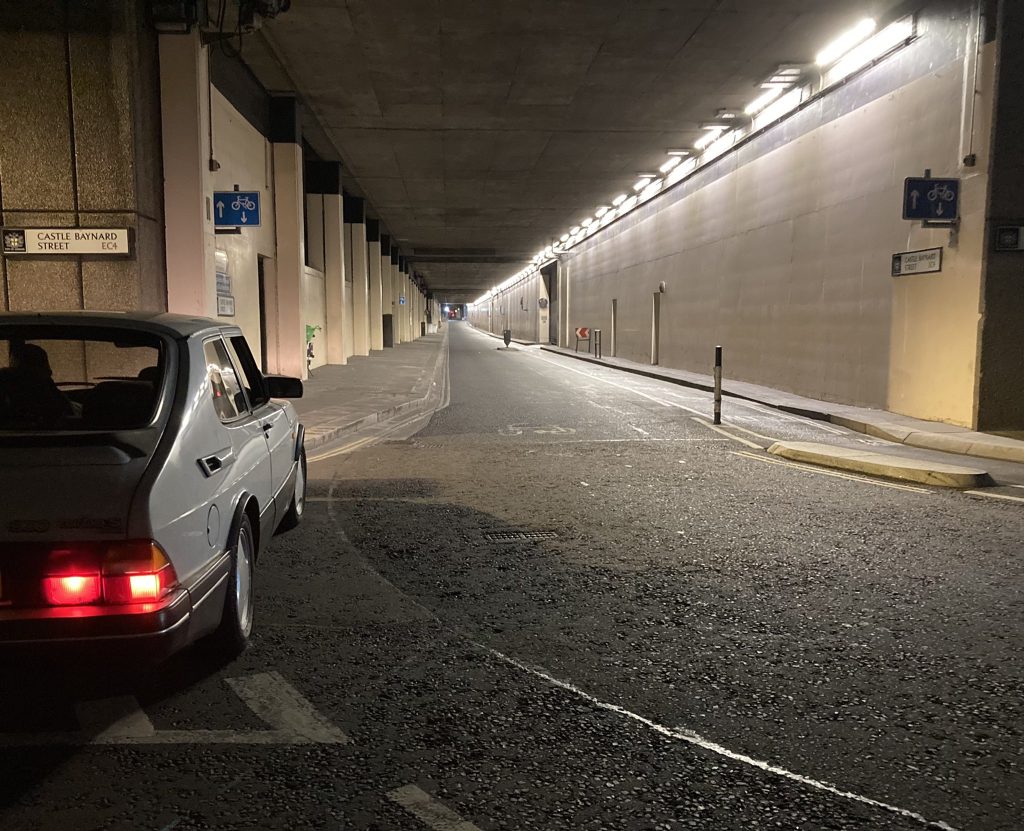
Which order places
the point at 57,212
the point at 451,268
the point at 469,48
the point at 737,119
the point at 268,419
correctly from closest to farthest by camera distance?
the point at 268,419 → the point at 57,212 → the point at 469,48 → the point at 737,119 → the point at 451,268

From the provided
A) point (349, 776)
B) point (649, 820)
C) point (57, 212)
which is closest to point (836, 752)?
point (649, 820)

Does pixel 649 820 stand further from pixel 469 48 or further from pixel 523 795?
pixel 469 48

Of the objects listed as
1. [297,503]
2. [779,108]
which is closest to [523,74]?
[779,108]

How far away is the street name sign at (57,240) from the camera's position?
34.1 ft

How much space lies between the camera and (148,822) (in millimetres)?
2555

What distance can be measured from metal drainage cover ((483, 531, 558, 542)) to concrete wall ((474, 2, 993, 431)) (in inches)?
325

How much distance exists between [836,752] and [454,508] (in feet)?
14.4

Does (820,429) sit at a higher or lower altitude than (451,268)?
lower

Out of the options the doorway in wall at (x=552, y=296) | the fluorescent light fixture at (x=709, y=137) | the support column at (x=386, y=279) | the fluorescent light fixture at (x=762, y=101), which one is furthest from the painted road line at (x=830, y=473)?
the doorway in wall at (x=552, y=296)

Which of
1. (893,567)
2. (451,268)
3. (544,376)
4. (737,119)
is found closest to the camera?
(893,567)

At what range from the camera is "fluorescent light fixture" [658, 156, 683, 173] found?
23.6 meters

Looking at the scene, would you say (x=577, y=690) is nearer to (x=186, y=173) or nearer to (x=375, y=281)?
(x=186, y=173)

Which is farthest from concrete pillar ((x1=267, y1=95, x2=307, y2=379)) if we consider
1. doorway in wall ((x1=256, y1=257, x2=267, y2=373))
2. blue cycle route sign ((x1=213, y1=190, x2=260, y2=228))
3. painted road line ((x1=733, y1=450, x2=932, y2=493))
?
painted road line ((x1=733, y1=450, x2=932, y2=493))

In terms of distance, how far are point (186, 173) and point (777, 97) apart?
41.2 ft
